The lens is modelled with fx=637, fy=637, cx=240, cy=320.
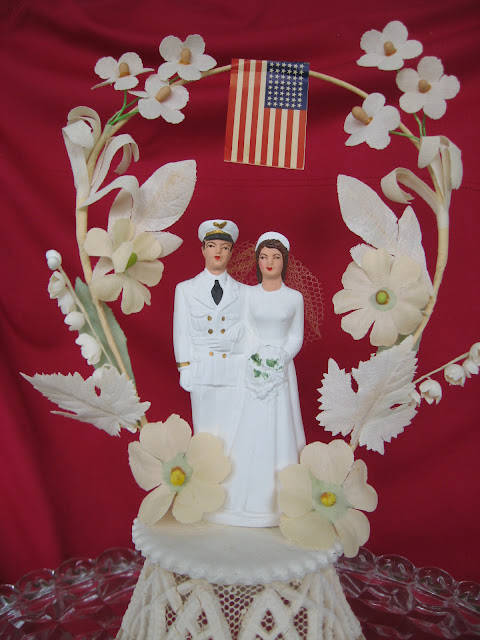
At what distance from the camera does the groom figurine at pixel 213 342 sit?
129cm

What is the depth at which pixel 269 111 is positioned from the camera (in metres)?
1.30

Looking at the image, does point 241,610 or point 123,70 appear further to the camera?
point 123,70

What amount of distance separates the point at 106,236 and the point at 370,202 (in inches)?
20.6

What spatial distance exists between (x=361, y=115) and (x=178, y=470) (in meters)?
0.78

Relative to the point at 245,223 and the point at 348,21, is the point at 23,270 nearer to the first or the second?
the point at 245,223

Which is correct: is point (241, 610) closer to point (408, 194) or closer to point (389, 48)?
Answer: point (408, 194)

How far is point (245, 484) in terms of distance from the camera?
4.12 ft

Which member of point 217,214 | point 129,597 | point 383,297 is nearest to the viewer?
point 383,297

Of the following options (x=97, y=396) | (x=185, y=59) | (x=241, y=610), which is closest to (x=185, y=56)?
(x=185, y=59)

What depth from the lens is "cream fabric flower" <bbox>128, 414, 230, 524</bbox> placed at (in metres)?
1.21

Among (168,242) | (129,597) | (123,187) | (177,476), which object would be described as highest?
(123,187)

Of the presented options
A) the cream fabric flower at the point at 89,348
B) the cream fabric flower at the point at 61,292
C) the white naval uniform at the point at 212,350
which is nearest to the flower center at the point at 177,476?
the white naval uniform at the point at 212,350

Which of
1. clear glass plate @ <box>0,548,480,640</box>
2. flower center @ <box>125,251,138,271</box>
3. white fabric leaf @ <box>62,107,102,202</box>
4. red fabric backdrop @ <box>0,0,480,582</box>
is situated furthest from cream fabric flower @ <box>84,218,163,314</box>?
clear glass plate @ <box>0,548,480,640</box>

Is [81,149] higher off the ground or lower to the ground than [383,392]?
higher
